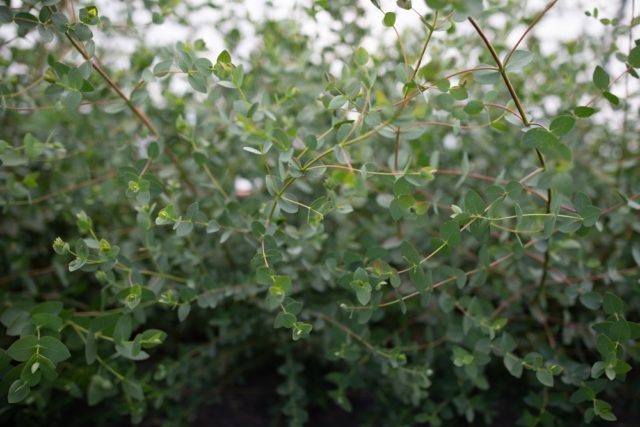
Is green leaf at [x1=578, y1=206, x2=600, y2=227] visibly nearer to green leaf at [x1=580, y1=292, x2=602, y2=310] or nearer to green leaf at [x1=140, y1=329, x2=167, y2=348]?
green leaf at [x1=580, y1=292, x2=602, y2=310]

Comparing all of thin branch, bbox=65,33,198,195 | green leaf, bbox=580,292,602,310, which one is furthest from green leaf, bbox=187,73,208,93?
green leaf, bbox=580,292,602,310

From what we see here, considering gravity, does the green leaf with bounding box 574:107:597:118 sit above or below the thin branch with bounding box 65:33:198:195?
above

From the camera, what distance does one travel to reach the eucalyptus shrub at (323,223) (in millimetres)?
654

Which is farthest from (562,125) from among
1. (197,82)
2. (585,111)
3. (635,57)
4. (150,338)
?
(150,338)

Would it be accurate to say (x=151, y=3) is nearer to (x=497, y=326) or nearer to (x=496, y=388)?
(x=497, y=326)

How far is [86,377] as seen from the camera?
0.85 meters

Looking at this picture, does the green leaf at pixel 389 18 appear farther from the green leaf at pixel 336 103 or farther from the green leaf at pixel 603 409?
the green leaf at pixel 603 409

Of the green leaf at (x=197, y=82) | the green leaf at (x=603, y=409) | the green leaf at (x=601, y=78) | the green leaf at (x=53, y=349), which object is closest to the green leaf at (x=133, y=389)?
the green leaf at (x=53, y=349)

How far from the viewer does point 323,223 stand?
996mm

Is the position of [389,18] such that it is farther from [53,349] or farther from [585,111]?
[53,349]

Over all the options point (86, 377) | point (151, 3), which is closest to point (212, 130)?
point (151, 3)

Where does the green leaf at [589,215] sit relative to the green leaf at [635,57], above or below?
below

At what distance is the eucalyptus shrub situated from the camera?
2.15 feet

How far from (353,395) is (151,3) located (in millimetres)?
1025
